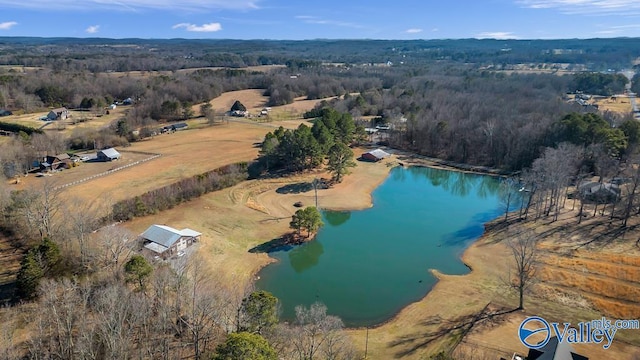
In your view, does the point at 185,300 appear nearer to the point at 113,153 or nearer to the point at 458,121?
the point at 113,153

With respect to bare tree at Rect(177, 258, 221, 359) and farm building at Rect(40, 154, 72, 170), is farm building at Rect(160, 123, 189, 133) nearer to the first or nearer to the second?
farm building at Rect(40, 154, 72, 170)

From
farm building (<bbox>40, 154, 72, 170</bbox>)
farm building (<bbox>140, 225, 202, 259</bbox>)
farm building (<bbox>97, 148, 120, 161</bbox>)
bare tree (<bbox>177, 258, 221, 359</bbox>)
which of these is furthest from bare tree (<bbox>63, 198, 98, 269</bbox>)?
farm building (<bbox>97, 148, 120, 161</bbox>)

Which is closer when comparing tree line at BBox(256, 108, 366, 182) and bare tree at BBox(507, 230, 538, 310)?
bare tree at BBox(507, 230, 538, 310)

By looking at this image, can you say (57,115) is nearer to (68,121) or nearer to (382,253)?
(68,121)

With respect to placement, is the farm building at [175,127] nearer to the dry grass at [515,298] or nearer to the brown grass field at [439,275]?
the brown grass field at [439,275]

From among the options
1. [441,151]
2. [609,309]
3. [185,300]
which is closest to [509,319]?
[609,309]

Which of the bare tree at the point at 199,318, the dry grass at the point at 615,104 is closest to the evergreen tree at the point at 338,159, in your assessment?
the bare tree at the point at 199,318

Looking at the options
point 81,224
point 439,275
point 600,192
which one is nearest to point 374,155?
point 600,192
